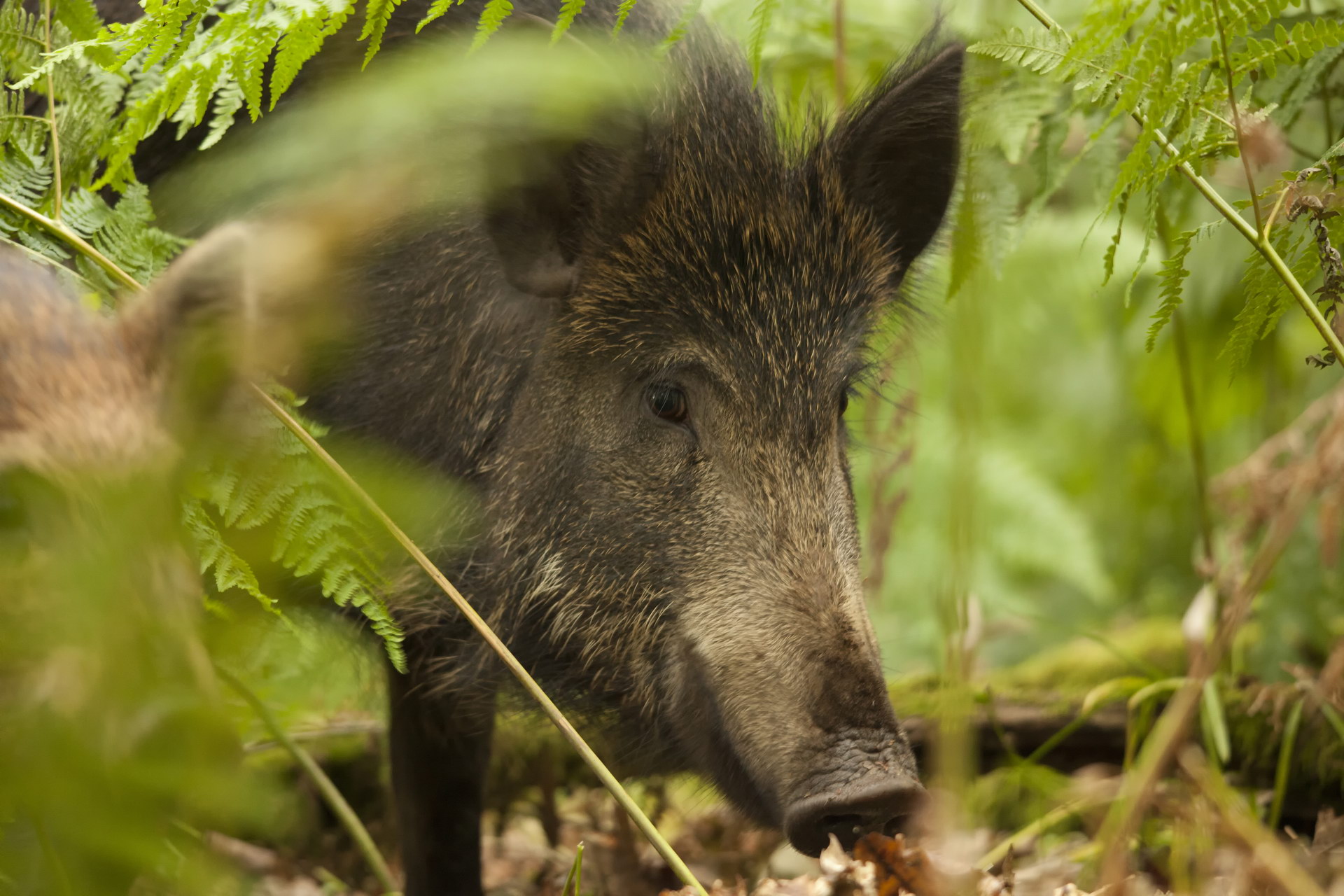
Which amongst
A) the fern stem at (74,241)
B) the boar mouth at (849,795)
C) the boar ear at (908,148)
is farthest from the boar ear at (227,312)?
the boar ear at (908,148)

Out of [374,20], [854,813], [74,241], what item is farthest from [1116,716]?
[74,241]

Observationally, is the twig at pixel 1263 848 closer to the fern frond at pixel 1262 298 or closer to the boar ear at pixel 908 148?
the fern frond at pixel 1262 298

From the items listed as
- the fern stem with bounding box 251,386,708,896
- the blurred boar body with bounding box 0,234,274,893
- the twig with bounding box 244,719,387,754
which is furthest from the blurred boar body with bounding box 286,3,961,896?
the blurred boar body with bounding box 0,234,274,893

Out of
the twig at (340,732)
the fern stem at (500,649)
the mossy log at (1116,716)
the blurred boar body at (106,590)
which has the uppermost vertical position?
the blurred boar body at (106,590)

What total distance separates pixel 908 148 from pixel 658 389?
2.80 feet

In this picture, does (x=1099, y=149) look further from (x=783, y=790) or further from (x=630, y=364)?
(x=783, y=790)

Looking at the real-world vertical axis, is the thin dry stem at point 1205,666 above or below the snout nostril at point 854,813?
above

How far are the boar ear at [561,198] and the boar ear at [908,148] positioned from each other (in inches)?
19.5

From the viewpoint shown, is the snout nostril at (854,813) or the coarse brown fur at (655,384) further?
the coarse brown fur at (655,384)

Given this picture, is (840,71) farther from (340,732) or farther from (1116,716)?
(340,732)

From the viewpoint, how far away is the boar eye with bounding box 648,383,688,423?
2488 millimetres

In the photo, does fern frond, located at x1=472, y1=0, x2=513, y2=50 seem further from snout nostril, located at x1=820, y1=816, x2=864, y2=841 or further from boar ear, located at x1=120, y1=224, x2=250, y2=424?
snout nostril, located at x1=820, y1=816, x2=864, y2=841

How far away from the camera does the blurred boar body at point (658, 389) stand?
2.35 m

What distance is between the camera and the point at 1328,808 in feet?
8.71
